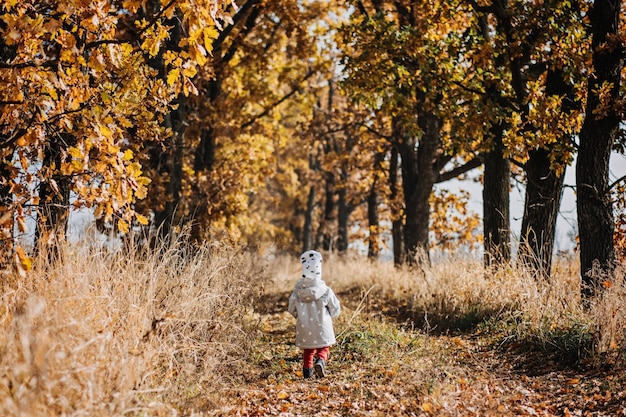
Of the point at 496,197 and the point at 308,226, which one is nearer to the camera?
the point at 496,197

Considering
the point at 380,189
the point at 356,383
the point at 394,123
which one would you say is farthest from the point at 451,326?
the point at 380,189

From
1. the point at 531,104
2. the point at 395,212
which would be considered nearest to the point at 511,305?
the point at 531,104

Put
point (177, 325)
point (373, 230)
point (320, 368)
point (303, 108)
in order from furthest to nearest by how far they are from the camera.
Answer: point (373, 230)
point (303, 108)
point (320, 368)
point (177, 325)

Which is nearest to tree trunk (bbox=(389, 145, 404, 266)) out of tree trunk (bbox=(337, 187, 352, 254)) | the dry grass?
tree trunk (bbox=(337, 187, 352, 254))

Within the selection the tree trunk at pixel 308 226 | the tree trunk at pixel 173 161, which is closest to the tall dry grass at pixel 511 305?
the tree trunk at pixel 173 161

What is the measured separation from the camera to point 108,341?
181 inches

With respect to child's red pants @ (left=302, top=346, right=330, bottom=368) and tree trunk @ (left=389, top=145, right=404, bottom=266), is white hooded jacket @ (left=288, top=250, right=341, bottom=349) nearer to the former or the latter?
child's red pants @ (left=302, top=346, right=330, bottom=368)

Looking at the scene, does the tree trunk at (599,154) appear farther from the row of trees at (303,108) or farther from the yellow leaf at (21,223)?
the yellow leaf at (21,223)

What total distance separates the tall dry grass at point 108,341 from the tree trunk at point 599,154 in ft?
16.3

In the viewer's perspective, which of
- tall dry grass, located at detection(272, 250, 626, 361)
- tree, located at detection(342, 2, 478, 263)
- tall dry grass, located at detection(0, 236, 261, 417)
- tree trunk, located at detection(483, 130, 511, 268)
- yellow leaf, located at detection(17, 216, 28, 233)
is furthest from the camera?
tree trunk, located at detection(483, 130, 511, 268)

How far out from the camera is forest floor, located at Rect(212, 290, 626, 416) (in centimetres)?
546

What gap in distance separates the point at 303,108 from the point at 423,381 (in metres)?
14.5

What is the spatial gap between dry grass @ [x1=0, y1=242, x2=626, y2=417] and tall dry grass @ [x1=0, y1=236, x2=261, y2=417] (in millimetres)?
14

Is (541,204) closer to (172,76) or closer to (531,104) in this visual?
(531,104)
